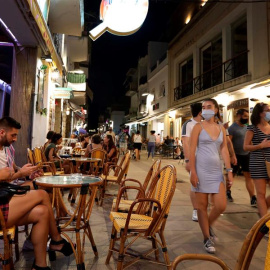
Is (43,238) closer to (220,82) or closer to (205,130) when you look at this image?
(205,130)

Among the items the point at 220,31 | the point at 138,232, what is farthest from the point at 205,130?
the point at 220,31

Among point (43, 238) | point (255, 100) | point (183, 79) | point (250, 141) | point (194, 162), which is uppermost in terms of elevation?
point (183, 79)

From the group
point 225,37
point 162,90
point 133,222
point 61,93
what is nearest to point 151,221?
point 133,222

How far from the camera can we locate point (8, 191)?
6.72ft

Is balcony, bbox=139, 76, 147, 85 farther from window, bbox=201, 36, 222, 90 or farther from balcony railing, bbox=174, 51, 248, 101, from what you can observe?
window, bbox=201, 36, 222, 90

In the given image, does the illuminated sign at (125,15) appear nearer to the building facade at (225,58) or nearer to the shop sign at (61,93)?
the building facade at (225,58)

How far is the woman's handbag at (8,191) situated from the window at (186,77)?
631 inches

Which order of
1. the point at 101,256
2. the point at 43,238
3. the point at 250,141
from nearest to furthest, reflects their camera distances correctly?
1. the point at 43,238
2. the point at 101,256
3. the point at 250,141

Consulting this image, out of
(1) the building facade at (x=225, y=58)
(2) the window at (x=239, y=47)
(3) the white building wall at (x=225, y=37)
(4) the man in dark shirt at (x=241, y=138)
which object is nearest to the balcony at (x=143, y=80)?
(3) the white building wall at (x=225, y=37)

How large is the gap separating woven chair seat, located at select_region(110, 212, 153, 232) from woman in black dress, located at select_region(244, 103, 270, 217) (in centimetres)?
176

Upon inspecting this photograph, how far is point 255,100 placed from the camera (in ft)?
30.8

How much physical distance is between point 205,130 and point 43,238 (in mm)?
2143

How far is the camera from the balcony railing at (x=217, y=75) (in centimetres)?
1167

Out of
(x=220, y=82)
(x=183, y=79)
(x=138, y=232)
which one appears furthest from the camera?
(x=183, y=79)
